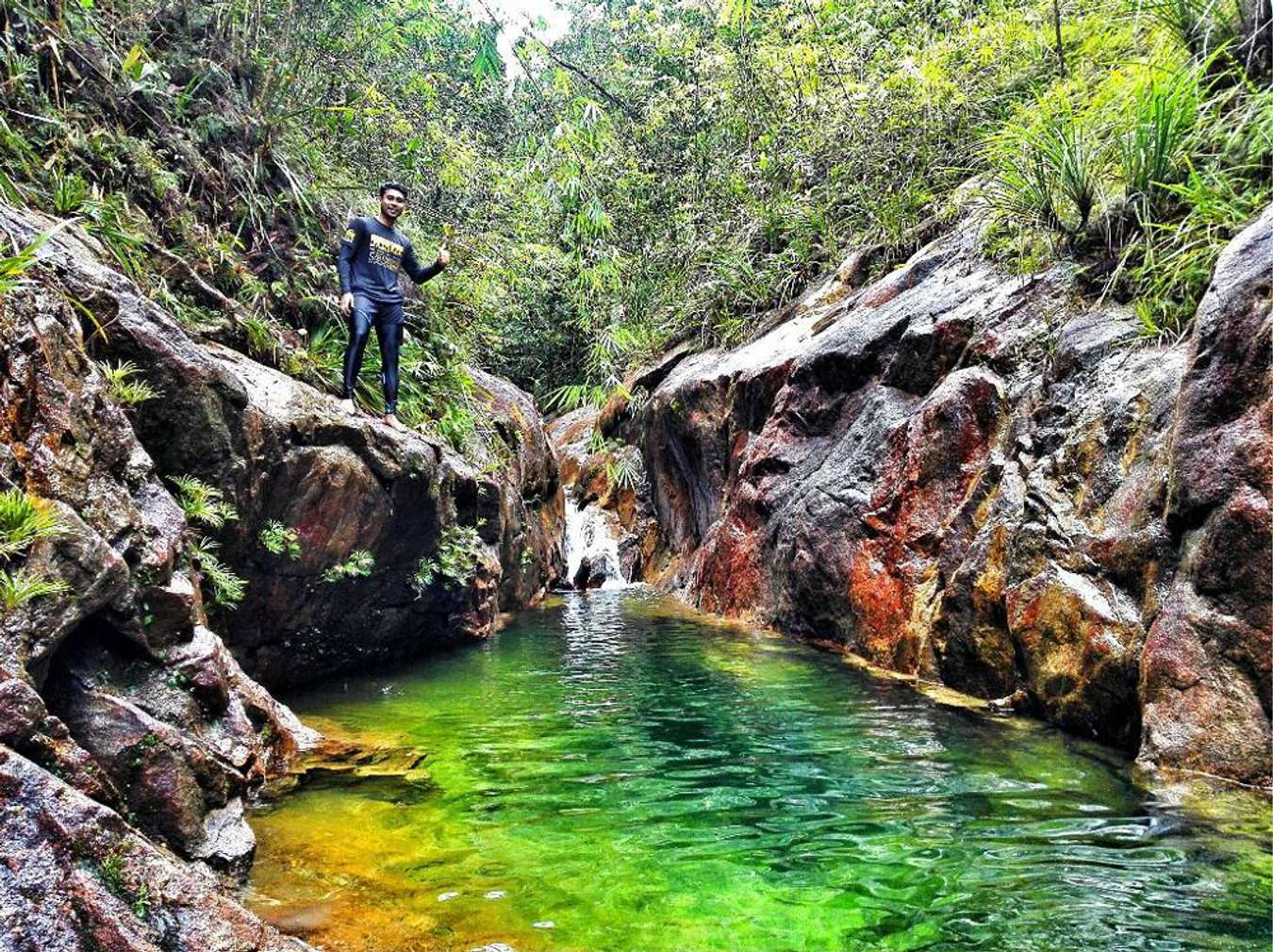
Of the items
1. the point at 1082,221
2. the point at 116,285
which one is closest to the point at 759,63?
the point at 1082,221

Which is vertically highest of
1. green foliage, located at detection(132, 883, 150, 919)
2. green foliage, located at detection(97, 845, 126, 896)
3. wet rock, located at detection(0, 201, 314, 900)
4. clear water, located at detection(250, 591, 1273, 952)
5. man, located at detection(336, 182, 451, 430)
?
man, located at detection(336, 182, 451, 430)

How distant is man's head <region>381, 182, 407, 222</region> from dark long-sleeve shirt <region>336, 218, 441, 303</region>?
122 mm

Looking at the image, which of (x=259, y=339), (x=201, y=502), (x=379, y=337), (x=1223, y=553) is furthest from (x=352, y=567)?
(x=1223, y=553)

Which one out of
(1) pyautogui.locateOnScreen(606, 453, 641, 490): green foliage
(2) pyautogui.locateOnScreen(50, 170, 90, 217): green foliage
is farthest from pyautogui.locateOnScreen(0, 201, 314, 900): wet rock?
(1) pyautogui.locateOnScreen(606, 453, 641, 490): green foliage

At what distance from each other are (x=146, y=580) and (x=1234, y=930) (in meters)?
4.31

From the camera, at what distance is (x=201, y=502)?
4852 mm

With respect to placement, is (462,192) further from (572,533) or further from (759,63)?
(572,533)

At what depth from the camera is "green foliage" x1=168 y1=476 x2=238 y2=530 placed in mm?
4831

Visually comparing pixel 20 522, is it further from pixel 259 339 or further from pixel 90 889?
pixel 259 339

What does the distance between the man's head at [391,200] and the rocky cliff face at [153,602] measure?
6.29ft

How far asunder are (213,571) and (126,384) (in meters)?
1.19

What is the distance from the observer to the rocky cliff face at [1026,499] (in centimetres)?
393

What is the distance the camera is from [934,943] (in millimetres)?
2668

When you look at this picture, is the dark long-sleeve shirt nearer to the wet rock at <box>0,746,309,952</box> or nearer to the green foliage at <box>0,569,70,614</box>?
the green foliage at <box>0,569,70,614</box>
